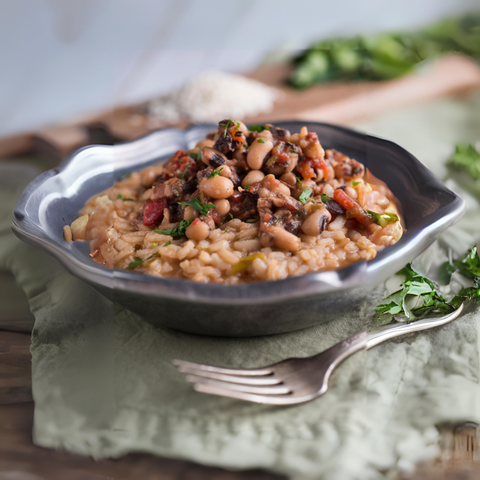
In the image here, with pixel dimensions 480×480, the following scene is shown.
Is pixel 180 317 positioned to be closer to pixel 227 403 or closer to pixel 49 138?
pixel 227 403

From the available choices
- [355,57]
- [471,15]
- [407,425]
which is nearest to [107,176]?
[407,425]

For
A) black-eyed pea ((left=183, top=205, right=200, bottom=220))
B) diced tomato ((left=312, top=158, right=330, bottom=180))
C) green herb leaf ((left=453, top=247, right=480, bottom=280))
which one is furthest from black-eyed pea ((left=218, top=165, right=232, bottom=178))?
green herb leaf ((left=453, top=247, right=480, bottom=280))

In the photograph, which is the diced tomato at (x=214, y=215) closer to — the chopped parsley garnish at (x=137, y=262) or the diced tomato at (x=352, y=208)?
the chopped parsley garnish at (x=137, y=262)

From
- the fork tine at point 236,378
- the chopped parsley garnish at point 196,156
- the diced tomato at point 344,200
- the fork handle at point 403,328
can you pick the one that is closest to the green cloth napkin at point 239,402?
the fork handle at point 403,328

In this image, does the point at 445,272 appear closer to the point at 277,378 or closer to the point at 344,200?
the point at 344,200

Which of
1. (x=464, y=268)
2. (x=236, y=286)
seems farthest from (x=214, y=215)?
(x=464, y=268)

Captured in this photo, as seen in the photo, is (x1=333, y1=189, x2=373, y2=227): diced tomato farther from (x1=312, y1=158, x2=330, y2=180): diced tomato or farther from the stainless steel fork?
the stainless steel fork
